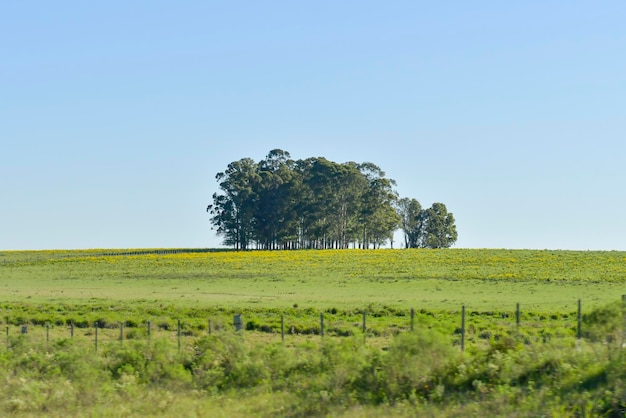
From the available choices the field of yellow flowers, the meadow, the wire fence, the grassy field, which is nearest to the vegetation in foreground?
the meadow

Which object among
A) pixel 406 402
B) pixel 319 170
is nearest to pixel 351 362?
pixel 406 402

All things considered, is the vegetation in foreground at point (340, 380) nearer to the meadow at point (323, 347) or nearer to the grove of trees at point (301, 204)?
the meadow at point (323, 347)

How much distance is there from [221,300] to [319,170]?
75476 millimetres

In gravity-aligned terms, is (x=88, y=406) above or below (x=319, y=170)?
below

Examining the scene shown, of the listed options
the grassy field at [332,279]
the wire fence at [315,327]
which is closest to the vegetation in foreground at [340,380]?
the wire fence at [315,327]

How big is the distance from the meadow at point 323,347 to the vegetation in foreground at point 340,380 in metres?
0.04

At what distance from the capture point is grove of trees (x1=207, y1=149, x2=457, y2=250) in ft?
418

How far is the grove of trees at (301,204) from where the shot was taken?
127375 millimetres

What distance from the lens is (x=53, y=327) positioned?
39.2 meters

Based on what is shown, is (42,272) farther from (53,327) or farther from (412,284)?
(53,327)

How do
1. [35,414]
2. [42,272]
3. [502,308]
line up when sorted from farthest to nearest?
[42,272] → [502,308] → [35,414]

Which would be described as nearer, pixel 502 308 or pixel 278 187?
pixel 502 308

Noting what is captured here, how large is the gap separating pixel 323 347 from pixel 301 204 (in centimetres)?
10943

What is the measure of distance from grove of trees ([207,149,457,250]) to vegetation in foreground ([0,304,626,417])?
352ft
